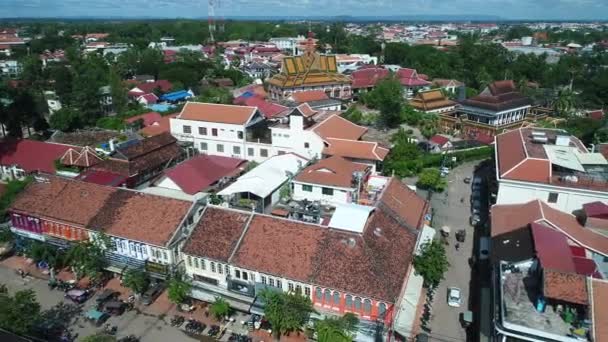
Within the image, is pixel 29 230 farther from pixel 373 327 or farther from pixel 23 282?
pixel 373 327

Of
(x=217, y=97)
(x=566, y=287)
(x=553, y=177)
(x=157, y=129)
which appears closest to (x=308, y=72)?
(x=217, y=97)

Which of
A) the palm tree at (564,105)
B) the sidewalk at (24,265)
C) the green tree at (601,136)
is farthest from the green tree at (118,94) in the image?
the palm tree at (564,105)

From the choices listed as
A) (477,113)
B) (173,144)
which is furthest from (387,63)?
(173,144)

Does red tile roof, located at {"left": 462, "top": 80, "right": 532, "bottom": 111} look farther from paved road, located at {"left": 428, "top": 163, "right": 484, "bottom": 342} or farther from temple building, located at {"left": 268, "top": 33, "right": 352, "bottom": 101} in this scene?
temple building, located at {"left": 268, "top": 33, "right": 352, "bottom": 101}

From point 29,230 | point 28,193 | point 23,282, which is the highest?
point 28,193

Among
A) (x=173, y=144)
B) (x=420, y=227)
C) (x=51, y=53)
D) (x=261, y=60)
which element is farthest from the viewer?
(x=51, y=53)

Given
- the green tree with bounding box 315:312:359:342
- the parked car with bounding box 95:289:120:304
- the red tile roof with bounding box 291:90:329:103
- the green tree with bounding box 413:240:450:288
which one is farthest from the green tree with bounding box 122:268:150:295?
the red tile roof with bounding box 291:90:329:103

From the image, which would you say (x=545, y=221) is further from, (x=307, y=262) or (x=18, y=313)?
(x=18, y=313)
